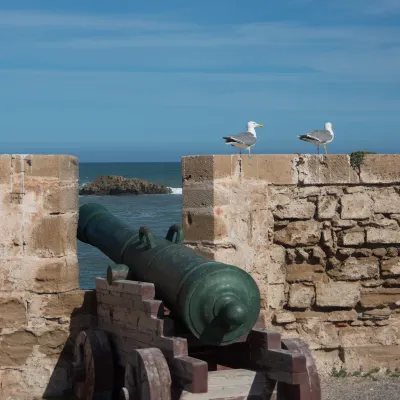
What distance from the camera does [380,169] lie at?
6.58 m

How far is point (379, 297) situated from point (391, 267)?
0.25m

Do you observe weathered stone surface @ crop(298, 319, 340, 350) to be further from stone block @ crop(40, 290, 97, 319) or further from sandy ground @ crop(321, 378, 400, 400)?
stone block @ crop(40, 290, 97, 319)

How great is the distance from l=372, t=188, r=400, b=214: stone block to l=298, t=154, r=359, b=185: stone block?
22 cm

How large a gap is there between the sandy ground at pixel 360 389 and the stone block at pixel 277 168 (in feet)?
5.00

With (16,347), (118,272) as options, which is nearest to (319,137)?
(118,272)

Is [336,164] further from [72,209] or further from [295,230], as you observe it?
[72,209]

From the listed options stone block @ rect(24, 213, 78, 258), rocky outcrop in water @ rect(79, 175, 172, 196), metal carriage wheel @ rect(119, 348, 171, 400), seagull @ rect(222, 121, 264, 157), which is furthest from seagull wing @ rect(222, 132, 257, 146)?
rocky outcrop in water @ rect(79, 175, 172, 196)

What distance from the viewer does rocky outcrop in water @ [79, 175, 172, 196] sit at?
48938mm

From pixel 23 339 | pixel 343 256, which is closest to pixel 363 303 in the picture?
pixel 343 256

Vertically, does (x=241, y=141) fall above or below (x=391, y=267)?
above

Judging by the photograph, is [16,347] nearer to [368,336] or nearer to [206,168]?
[206,168]

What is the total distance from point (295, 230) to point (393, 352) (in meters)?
1.22

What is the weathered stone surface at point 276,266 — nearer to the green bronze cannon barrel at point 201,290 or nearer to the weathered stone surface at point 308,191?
the weathered stone surface at point 308,191

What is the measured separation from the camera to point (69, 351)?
6.14 meters
